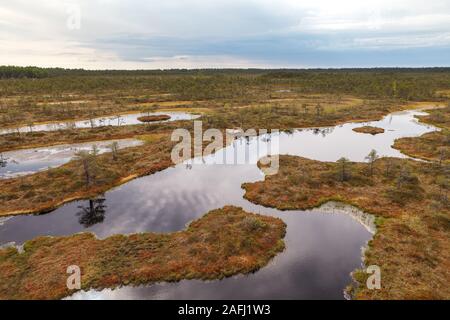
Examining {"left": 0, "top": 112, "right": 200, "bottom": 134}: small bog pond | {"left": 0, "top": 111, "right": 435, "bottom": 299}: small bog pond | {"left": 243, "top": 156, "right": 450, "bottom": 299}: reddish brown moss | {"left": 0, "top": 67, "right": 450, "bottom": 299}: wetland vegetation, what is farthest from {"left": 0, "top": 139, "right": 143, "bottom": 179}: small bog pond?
{"left": 243, "top": 156, "right": 450, "bottom": 299}: reddish brown moss

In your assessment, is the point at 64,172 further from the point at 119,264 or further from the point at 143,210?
the point at 119,264

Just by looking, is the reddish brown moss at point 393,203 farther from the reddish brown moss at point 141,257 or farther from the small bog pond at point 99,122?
the small bog pond at point 99,122

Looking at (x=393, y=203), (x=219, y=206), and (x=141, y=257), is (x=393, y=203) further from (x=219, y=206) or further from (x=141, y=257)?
(x=141, y=257)

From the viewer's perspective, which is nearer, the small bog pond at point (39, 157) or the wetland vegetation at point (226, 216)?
the wetland vegetation at point (226, 216)

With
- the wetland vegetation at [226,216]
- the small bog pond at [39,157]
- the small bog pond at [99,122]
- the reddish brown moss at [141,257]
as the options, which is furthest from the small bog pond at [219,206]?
the small bog pond at [99,122]

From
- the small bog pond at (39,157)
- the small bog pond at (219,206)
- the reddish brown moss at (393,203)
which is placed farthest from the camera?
the small bog pond at (39,157)

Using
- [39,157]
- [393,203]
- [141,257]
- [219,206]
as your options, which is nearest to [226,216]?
[219,206]

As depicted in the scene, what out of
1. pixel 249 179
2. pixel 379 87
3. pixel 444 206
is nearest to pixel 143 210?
pixel 249 179

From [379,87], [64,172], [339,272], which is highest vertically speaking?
[379,87]
